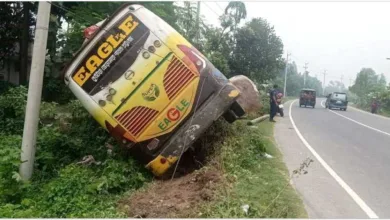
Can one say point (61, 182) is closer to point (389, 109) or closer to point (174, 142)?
point (174, 142)

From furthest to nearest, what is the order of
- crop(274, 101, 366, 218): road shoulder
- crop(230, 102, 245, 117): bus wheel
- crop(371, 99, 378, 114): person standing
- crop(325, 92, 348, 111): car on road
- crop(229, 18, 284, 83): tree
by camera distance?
crop(371, 99, 378, 114): person standing → crop(325, 92, 348, 111): car on road → crop(229, 18, 284, 83): tree → crop(230, 102, 245, 117): bus wheel → crop(274, 101, 366, 218): road shoulder

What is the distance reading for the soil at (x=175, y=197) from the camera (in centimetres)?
438

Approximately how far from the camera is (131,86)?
5840mm

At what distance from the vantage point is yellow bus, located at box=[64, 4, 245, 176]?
5797mm

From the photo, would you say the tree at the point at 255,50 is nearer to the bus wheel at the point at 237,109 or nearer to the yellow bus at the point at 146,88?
the bus wheel at the point at 237,109

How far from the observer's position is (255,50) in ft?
77.2

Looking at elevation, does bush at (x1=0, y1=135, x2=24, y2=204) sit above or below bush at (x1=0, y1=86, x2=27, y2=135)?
below

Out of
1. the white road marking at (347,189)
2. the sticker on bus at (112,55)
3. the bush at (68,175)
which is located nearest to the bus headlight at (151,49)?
the sticker on bus at (112,55)

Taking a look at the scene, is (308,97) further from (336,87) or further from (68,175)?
(336,87)

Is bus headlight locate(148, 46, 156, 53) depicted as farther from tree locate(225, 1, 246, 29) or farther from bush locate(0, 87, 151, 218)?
tree locate(225, 1, 246, 29)

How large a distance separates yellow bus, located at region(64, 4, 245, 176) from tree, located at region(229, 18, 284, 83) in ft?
57.6

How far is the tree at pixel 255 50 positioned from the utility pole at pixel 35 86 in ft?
59.7

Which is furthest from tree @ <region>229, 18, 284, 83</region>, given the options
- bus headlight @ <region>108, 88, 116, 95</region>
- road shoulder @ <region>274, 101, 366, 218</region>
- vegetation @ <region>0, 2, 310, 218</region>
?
bus headlight @ <region>108, 88, 116, 95</region>

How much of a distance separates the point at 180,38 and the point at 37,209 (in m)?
3.40
